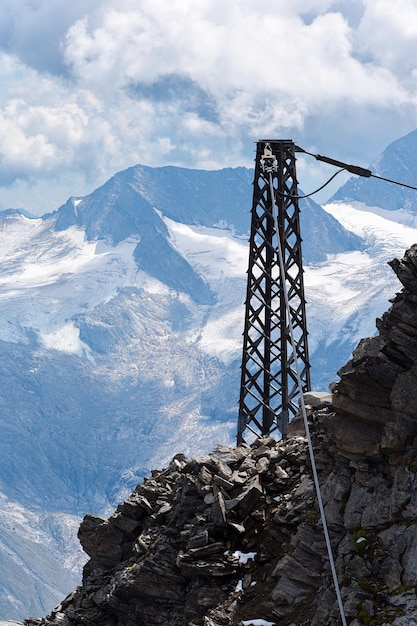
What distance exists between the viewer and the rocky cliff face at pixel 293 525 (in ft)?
74.8

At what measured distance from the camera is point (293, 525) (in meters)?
26.6

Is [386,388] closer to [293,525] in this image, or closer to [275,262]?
[293,525]

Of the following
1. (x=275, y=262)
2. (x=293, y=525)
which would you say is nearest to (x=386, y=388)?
(x=293, y=525)

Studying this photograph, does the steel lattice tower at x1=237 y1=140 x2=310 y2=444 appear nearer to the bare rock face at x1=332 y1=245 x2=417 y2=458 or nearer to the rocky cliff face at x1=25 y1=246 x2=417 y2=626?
the rocky cliff face at x1=25 y1=246 x2=417 y2=626

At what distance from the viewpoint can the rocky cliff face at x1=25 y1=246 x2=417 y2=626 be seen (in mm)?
22797

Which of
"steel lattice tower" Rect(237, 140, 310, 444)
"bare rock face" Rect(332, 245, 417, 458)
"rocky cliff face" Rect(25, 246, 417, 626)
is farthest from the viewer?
"steel lattice tower" Rect(237, 140, 310, 444)

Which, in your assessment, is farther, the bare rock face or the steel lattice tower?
the steel lattice tower

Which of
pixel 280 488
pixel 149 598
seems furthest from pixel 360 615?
pixel 149 598

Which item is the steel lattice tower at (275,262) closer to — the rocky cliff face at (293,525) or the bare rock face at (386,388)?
the rocky cliff face at (293,525)

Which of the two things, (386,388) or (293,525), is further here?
(293,525)

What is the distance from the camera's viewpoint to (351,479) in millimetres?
24938

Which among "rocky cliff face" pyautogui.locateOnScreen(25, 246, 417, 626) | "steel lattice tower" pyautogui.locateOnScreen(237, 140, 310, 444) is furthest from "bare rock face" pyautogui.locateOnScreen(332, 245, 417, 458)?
"steel lattice tower" pyautogui.locateOnScreen(237, 140, 310, 444)

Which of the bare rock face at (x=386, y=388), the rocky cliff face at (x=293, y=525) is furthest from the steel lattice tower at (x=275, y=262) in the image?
the bare rock face at (x=386, y=388)

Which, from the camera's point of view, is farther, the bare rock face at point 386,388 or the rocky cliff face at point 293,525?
the bare rock face at point 386,388
